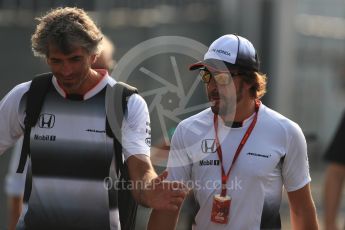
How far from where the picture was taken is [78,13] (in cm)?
523

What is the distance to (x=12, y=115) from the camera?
5.35 m

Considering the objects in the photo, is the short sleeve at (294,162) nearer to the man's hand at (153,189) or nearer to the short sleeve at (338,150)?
the man's hand at (153,189)

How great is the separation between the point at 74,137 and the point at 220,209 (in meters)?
0.86

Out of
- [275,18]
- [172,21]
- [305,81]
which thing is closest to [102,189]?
[172,21]

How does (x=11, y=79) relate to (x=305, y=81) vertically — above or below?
above

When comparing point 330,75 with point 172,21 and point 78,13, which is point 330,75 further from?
point 78,13

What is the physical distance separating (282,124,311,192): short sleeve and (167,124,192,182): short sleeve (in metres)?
0.51

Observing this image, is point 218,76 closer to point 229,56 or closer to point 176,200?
point 229,56

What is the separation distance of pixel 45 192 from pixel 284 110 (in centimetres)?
1148

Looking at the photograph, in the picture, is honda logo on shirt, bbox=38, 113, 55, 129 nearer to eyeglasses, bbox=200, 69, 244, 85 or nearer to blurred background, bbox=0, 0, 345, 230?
eyeglasses, bbox=200, 69, 244, 85

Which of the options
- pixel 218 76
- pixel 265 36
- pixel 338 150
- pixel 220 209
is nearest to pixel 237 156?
pixel 220 209

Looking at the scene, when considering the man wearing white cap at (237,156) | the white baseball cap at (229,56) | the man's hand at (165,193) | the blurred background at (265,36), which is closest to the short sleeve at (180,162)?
the man wearing white cap at (237,156)

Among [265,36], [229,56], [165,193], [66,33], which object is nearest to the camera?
[165,193]

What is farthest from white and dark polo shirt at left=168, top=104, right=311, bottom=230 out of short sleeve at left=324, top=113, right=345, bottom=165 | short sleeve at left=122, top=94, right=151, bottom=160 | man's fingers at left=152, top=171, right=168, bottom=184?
short sleeve at left=324, top=113, right=345, bottom=165
